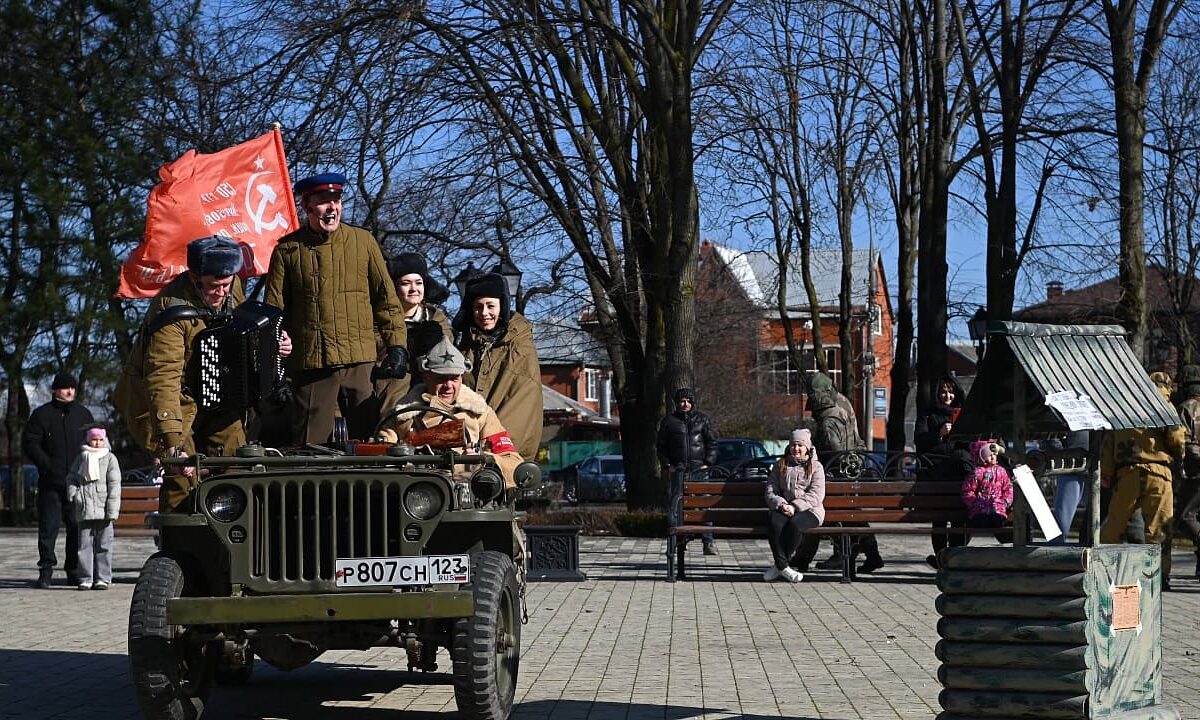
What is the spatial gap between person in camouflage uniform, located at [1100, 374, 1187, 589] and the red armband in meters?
7.22

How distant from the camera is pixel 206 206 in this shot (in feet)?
54.7

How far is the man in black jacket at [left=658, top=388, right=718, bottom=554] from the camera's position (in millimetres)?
19266

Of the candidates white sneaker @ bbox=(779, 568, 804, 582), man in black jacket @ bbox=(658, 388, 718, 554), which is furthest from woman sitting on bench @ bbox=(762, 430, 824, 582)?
man in black jacket @ bbox=(658, 388, 718, 554)

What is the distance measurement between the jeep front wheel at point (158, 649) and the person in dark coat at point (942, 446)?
1036 cm

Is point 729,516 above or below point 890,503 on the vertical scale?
below

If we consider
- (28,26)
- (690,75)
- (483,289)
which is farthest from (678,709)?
(28,26)

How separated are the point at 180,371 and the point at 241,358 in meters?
0.49

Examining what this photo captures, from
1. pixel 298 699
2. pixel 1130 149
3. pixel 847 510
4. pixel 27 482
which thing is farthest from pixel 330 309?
pixel 27 482

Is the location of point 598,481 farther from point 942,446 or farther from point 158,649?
point 158,649

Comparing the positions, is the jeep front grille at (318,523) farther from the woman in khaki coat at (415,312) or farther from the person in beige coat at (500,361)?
the person in beige coat at (500,361)

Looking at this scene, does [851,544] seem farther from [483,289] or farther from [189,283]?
[189,283]

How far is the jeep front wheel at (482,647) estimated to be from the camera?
6.77 m

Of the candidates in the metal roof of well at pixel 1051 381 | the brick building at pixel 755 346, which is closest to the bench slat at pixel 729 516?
the metal roof of well at pixel 1051 381

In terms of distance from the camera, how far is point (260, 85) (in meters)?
20.2
